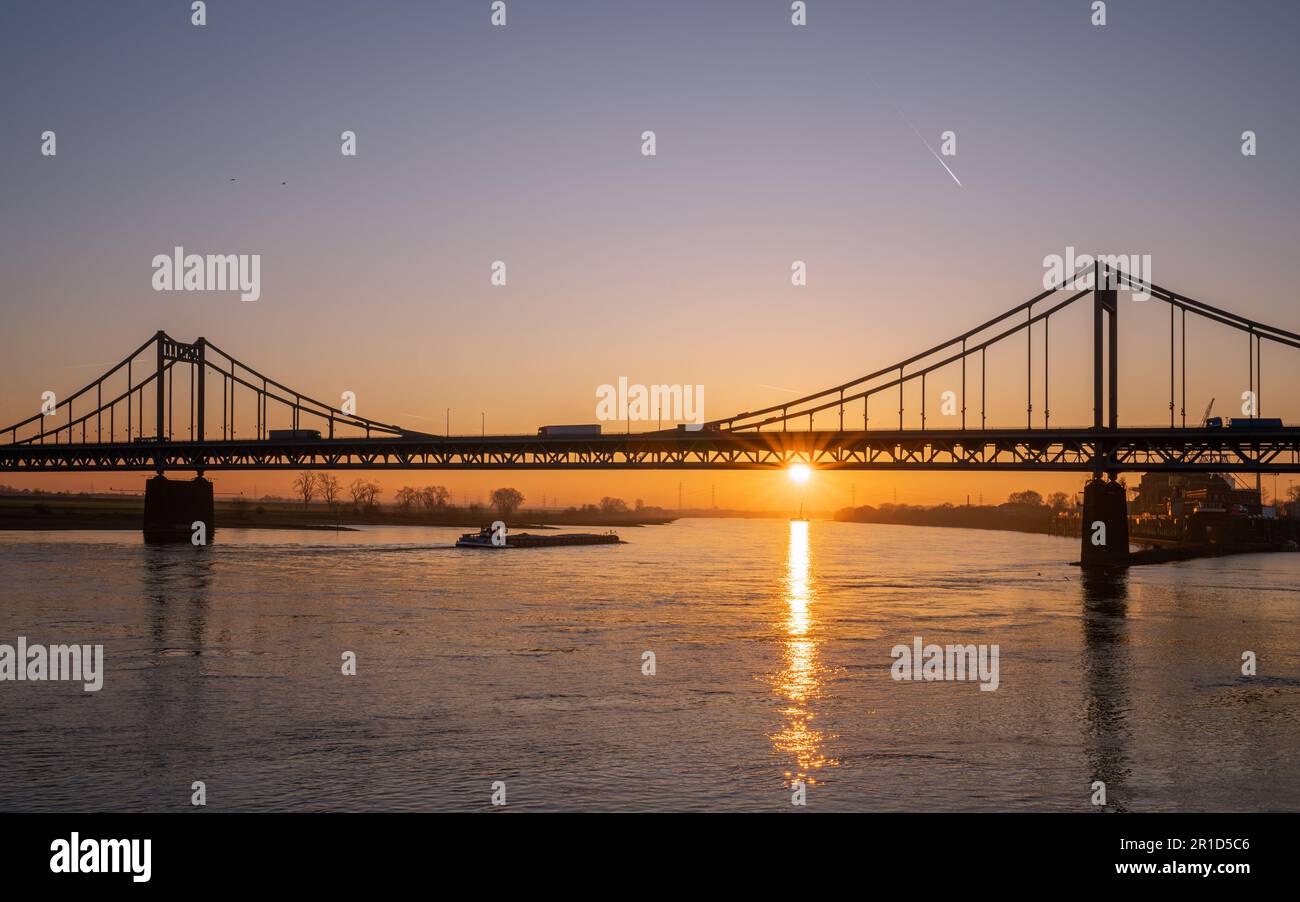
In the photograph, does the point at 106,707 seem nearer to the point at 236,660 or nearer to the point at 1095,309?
the point at 236,660

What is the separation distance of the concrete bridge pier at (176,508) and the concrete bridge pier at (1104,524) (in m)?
77.6

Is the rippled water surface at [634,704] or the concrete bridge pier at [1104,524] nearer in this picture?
the rippled water surface at [634,704]

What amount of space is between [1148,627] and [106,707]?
3568 cm

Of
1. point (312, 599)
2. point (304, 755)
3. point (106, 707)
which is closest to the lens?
point (304, 755)

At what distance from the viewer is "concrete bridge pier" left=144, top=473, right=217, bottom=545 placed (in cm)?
11431

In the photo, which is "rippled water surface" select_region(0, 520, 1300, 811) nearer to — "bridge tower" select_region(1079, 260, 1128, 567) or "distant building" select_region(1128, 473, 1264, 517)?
"bridge tower" select_region(1079, 260, 1128, 567)

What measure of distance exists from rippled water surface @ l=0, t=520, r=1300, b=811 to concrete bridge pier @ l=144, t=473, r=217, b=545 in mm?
59282

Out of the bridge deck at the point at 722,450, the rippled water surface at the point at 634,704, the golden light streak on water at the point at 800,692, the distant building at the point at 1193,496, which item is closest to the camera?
the rippled water surface at the point at 634,704

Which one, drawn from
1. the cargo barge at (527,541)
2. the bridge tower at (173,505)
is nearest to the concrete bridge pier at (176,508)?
the bridge tower at (173,505)

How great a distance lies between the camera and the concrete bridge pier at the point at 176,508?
114312 mm

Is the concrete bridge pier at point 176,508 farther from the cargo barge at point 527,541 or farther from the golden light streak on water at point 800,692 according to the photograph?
the golden light streak on water at point 800,692
